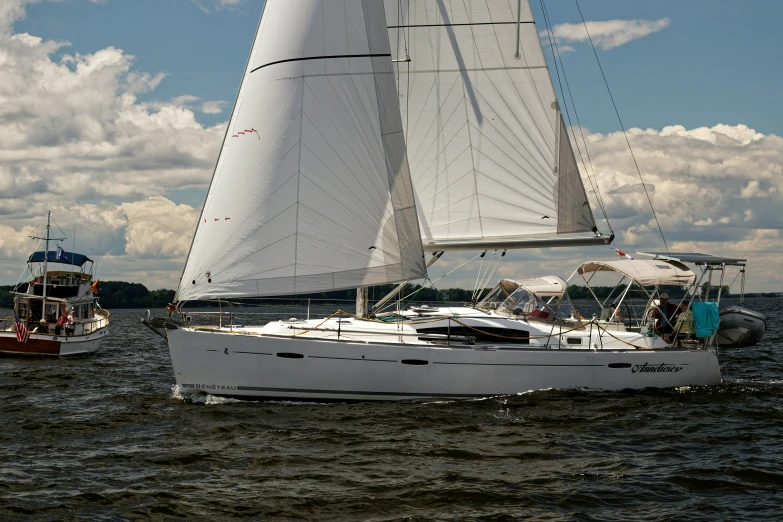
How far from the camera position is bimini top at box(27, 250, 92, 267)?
38406 mm

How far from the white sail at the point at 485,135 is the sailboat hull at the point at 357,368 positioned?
4649 mm

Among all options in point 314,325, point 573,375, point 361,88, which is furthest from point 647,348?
point 361,88

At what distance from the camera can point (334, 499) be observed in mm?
10750

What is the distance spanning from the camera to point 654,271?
61.8 ft

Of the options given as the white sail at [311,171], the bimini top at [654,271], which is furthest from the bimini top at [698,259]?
the white sail at [311,171]

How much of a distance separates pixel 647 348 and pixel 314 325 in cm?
795

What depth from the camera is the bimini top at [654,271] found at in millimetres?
18609

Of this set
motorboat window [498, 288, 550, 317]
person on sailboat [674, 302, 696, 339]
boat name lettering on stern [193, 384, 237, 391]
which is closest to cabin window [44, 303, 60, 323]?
boat name lettering on stern [193, 384, 237, 391]

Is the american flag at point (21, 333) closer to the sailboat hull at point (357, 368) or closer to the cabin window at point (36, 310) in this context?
the cabin window at point (36, 310)

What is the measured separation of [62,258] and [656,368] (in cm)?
3141

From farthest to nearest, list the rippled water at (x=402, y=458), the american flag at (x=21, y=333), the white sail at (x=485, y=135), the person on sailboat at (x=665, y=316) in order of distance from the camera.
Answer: the american flag at (x=21, y=333) < the white sail at (x=485, y=135) < the person on sailboat at (x=665, y=316) < the rippled water at (x=402, y=458)

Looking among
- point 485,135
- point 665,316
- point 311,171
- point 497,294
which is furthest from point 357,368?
point 665,316

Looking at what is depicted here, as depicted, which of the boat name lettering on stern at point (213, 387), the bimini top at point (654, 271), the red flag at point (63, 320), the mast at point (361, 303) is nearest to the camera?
the boat name lettering on stern at point (213, 387)

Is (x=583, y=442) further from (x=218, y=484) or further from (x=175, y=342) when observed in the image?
(x=175, y=342)
